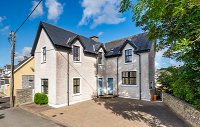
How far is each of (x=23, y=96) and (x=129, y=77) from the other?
524 inches

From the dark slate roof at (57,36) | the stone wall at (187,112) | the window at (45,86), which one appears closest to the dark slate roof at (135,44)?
the dark slate roof at (57,36)

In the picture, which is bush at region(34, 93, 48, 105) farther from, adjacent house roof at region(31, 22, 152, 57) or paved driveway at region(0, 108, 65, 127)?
adjacent house roof at region(31, 22, 152, 57)

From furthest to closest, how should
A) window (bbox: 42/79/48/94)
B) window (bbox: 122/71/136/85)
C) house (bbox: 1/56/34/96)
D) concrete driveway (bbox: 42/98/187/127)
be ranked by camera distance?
house (bbox: 1/56/34/96) → window (bbox: 122/71/136/85) → window (bbox: 42/79/48/94) → concrete driveway (bbox: 42/98/187/127)

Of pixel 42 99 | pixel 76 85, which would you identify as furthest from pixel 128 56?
pixel 42 99

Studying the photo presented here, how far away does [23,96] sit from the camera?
18.0m

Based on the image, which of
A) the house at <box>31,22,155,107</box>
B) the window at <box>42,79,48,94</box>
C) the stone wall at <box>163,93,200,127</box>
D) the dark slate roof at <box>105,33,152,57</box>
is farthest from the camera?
the dark slate roof at <box>105,33,152,57</box>

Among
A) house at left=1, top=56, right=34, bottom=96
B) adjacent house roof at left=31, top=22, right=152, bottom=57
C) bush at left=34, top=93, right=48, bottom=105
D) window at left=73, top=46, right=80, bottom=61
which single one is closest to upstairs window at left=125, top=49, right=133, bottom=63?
adjacent house roof at left=31, top=22, right=152, bottom=57

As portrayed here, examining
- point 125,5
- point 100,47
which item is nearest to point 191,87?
point 125,5

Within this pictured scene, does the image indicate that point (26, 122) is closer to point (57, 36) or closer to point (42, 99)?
point (42, 99)

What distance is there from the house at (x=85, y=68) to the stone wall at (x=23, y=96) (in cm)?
94

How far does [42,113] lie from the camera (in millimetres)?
13875

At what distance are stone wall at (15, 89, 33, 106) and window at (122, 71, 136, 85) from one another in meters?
12.1

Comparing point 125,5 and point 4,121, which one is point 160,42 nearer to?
point 125,5

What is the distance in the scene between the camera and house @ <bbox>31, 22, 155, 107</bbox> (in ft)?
55.1
